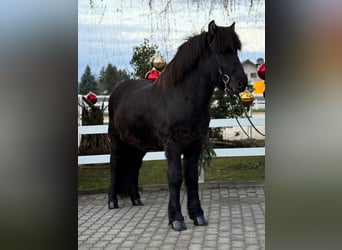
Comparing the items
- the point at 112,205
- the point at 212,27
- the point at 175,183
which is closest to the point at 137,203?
the point at 112,205

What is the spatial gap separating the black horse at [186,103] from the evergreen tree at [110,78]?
44 cm

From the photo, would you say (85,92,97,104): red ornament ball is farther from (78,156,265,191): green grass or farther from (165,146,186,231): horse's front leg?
(165,146,186,231): horse's front leg

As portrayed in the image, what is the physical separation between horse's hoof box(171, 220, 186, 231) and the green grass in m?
0.84

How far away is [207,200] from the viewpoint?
8.02ft

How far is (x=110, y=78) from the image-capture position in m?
2.54

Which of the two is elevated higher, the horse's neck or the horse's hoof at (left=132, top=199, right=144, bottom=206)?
the horse's neck

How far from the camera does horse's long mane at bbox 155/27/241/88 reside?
1654 mm

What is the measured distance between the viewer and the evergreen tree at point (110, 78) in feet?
8.06

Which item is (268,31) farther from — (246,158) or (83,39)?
(246,158)

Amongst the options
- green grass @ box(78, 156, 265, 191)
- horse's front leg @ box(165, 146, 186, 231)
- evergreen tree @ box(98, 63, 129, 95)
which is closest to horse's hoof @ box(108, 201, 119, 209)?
green grass @ box(78, 156, 265, 191)

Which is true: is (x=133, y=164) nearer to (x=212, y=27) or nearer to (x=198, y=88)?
(x=198, y=88)

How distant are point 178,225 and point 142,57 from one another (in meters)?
1.09

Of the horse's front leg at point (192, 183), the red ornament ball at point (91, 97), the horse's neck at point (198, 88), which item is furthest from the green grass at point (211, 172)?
the horse's neck at point (198, 88)
